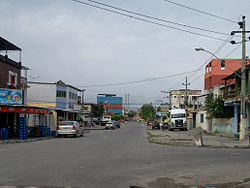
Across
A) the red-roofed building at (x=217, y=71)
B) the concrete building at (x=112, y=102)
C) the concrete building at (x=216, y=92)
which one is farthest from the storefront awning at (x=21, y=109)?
the concrete building at (x=112, y=102)

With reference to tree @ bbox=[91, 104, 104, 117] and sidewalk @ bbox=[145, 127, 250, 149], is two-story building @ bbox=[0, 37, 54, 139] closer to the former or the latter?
sidewalk @ bbox=[145, 127, 250, 149]

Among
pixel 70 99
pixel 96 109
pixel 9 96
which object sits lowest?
pixel 96 109

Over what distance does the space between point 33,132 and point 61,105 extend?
3904 cm

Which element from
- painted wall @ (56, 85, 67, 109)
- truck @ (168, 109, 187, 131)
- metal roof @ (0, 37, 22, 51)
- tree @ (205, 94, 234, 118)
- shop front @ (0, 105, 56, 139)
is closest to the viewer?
shop front @ (0, 105, 56, 139)

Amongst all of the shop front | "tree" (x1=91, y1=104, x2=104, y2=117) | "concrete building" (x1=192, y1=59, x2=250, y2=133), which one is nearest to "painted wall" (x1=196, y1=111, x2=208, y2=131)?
"concrete building" (x1=192, y1=59, x2=250, y2=133)

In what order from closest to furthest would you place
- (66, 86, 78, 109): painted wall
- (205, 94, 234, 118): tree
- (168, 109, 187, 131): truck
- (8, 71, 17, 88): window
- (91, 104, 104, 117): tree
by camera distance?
1. (8, 71, 17, 88): window
2. (205, 94, 234, 118): tree
3. (168, 109, 187, 131): truck
4. (66, 86, 78, 109): painted wall
5. (91, 104, 104, 117): tree

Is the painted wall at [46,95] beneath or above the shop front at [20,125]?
above

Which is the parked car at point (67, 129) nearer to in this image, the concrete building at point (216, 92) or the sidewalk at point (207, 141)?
the sidewalk at point (207, 141)

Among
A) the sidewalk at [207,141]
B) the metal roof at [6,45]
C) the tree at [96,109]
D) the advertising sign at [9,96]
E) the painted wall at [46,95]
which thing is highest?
the metal roof at [6,45]

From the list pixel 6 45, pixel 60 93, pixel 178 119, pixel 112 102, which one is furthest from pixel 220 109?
pixel 112 102

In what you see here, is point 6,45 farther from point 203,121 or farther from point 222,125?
point 203,121

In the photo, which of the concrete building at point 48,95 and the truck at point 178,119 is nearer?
the truck at point 178,119

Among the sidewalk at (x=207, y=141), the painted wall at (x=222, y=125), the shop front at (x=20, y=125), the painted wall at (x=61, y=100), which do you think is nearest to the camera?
the sidewalk at (x=207, y=141)

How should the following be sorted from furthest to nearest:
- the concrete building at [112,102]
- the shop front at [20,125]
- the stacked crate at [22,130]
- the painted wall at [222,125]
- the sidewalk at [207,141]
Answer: the concrete building at [112,102] < the painted wall at [222,125] < the stacked crate at [22,130] < the shop front at [20,125] < the sidewalk at [207,141]
